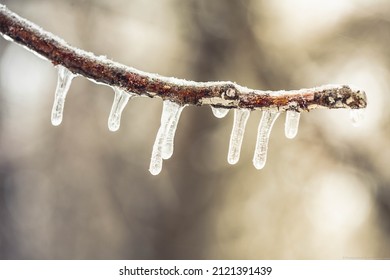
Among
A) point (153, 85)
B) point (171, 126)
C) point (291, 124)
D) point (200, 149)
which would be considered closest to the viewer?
point (153, 85)

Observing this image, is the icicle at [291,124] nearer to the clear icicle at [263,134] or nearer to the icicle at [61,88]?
the clear icicle at [263,134]

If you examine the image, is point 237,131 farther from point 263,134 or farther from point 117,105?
point 117,105

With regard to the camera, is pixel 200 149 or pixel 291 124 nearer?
pixel 291 124

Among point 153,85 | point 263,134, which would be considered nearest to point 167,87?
point 153,85

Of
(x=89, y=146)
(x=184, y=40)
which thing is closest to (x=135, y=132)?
(x=89, y=146)

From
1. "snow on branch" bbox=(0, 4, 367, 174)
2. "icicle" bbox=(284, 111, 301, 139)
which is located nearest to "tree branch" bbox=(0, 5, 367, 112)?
"snow on branch" bbox=(0, 4, 367, 174)

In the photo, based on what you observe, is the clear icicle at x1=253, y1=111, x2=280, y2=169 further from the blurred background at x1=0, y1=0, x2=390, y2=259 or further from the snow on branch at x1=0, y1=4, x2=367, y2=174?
the blurred background at x1=0, y1=0, x2=390, y2=259

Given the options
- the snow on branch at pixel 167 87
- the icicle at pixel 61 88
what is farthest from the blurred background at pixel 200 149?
the snow on branch at pixel 167 87
